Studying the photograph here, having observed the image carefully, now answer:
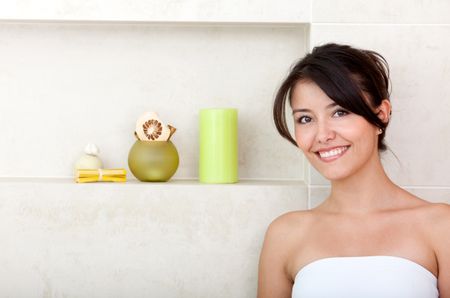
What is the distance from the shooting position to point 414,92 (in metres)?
1.77

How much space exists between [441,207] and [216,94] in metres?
0.74

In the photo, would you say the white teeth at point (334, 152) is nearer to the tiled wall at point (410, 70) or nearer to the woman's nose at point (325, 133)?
the woman's nose at point (325, 133)

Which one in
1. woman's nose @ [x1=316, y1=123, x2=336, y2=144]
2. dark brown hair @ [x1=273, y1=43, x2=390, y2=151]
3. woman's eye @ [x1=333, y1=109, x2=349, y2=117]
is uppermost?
dark brown hair @ [x1=273, y1=43, x2=390, y2=151]

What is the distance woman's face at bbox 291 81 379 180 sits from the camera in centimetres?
149

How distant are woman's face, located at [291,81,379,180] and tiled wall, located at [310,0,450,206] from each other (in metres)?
0.25

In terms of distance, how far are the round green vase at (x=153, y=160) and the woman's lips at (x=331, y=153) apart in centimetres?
47

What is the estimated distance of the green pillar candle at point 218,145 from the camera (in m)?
1.82

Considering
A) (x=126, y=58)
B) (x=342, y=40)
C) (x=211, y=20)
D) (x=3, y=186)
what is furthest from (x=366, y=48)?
(x=3, y=186)

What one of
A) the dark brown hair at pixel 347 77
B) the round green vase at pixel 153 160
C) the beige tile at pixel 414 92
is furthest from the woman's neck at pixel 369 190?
the round green vase at pixel 153 160

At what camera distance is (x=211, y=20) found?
1793 millimetres

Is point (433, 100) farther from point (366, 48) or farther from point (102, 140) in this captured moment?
point (102, 140)

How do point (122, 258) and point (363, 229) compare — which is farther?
point (122, 258)

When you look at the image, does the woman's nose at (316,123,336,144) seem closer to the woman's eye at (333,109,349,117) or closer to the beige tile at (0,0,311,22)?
the woman's eye at (333,109,349,117)

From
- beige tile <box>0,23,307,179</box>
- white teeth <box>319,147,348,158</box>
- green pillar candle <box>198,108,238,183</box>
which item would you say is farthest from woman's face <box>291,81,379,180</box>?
beige tile <box>0,23,307,179</box>
